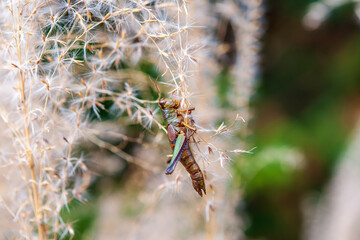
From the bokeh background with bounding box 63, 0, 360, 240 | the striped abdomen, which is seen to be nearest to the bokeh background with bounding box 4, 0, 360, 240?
the bokeh background with bounding box 63, 0, 360, 240

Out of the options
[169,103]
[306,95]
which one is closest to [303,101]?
[306,95]

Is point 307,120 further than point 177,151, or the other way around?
point 307,120

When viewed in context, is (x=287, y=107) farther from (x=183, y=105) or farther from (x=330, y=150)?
(x=183, y=105)

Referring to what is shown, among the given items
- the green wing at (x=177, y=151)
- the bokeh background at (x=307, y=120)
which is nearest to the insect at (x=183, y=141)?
the green wing at (x=177, y=151)

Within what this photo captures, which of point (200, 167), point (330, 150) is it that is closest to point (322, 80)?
point (330, 150)

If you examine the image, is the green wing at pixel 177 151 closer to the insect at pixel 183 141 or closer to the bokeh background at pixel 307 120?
the insect at pixel 183 141

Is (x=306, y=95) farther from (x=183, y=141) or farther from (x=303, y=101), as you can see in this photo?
(x=183, y=141)

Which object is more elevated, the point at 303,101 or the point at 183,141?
the point at 303,101

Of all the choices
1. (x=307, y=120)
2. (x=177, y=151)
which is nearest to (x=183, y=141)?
(x=177, y=151)

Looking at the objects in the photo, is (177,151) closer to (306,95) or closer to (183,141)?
(183,141)
